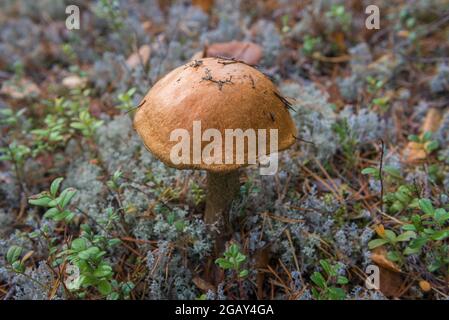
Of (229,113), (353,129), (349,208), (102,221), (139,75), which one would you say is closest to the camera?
(229,113)

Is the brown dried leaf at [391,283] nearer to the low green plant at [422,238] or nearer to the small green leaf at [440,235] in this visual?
the low green plant at [422,238]

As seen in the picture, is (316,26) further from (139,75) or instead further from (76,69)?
(76,69)

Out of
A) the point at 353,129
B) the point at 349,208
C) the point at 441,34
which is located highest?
the point at 441,34

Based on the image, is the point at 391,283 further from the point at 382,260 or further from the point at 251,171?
the point at 251,171

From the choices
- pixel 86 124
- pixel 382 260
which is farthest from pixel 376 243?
pixel 86 124

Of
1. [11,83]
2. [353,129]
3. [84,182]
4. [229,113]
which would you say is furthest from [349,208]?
[11,83]

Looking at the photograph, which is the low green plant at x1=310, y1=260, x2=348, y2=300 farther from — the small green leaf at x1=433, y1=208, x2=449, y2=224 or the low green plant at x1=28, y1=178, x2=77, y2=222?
the low green plant at x1=28, y1=178, x2=77, y2=222

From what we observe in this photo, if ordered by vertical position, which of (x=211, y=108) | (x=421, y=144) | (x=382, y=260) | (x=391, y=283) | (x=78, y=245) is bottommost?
(x=391, y=283)
